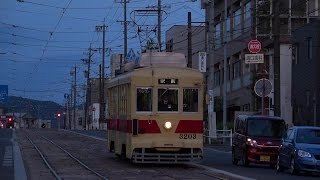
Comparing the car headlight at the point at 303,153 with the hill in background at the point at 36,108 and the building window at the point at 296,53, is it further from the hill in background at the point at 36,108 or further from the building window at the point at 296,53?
the hill in background at the point at 36,108

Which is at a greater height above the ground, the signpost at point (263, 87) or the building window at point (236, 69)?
the building window at point (236, 69)

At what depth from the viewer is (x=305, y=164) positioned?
2214 centimetres

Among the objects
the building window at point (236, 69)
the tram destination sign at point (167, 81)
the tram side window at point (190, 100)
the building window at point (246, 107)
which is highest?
the building window at point (236, 69)

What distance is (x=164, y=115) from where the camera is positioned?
966 inches

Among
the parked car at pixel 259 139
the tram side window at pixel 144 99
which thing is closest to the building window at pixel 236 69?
the parked car at pixel 259 139

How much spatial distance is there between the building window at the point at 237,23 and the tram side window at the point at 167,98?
1832 inches

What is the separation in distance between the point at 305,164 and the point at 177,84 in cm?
532

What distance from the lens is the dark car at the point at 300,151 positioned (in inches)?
869

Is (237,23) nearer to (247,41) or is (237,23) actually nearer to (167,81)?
(247,41)

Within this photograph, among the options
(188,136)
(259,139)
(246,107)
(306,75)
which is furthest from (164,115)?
(246,107)

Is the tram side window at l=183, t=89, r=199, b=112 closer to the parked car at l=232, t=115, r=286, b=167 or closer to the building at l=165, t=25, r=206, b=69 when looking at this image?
the parked car at l=232, t=115, r=286, b=167

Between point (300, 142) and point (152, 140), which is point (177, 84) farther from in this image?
point (300, 142)

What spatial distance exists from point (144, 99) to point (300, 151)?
224 inches

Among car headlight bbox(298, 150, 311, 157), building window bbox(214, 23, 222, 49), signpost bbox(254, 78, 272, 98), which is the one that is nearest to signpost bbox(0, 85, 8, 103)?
building window bbox(214, 23, 222, 49)
